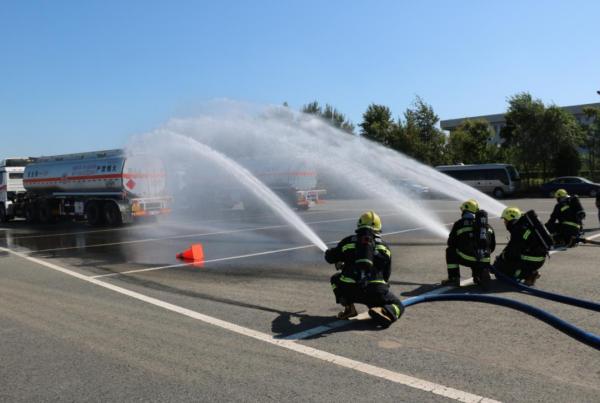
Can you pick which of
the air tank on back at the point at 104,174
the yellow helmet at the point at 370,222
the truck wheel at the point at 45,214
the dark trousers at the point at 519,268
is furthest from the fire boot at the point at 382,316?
the truck wheel at the point at 45,214

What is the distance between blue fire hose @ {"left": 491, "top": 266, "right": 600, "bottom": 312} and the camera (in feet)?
21.2

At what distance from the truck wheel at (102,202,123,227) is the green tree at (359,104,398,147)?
106 ft

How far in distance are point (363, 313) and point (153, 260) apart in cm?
646

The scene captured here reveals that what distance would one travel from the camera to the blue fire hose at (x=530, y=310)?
5146mm

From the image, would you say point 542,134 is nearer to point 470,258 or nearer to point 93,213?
point 93,213

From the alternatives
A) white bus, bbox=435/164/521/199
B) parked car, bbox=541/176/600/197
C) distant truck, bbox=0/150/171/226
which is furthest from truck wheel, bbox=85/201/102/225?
parked car, bbox=541/176/600/197

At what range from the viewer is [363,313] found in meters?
6.57

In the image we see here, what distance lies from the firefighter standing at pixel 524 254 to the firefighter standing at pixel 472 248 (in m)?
0.32

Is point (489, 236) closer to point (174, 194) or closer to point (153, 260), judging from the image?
point (153, 260)

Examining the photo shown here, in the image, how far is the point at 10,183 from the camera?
26.1m

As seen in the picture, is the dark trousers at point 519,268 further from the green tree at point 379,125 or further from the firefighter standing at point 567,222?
the green tree at point 379,125

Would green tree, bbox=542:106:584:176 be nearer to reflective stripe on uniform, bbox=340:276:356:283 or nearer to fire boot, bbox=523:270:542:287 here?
fire boot, bbox=523:270:542:287

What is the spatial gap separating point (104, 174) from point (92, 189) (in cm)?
121

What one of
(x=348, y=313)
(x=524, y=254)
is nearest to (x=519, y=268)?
(x=524, y=254)
